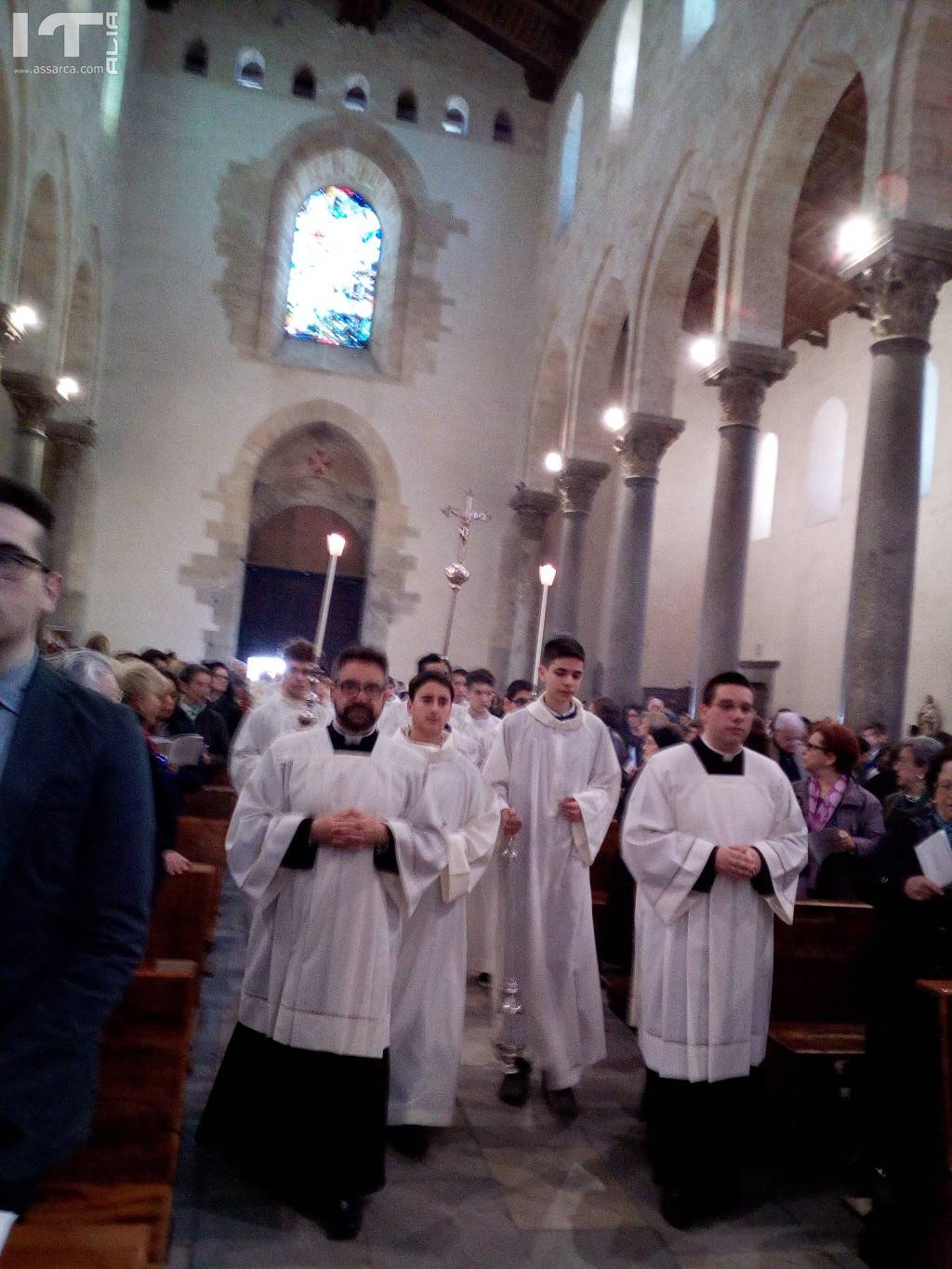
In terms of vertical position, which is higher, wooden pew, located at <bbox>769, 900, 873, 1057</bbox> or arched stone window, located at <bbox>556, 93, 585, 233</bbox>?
arched stone window, located at <bbox>556, 93, 585, 233</bbox>

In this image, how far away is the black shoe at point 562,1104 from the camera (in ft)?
14.0

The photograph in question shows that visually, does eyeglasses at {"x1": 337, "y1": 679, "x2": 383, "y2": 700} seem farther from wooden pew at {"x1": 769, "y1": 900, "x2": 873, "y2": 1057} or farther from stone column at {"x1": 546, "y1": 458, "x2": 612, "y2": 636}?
stone column at {"x1": 546, "y1": 458, "x2": 612, "y2": 636}

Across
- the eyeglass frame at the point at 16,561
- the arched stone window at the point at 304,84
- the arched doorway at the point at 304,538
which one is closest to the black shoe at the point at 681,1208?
the eyeglass frame at the point at 16,561

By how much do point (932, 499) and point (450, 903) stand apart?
1225cm

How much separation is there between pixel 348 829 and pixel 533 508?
1507 centimetres

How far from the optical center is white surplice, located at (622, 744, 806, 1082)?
12.2ft

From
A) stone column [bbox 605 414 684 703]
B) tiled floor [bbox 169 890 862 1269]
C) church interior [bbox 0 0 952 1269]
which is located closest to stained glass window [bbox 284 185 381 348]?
church interior [bbox 0 0 952 1269]

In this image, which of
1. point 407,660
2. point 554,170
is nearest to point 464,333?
point 554,170

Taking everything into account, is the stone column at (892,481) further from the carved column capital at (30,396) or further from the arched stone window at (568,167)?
the arched stone window at (568,167)

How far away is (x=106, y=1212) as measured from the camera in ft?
8.40

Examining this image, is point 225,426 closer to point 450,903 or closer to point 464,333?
point 464,333

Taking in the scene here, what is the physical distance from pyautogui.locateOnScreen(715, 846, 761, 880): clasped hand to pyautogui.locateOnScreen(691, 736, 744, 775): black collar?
349 millimetres

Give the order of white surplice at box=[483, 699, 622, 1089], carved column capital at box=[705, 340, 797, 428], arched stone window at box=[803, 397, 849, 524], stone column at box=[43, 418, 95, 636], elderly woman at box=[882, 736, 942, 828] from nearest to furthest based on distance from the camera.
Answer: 1. white surplice at box=[483, 699, 622, 1089]
2. elderly woman at box=[882, 736, 942, 828]
3. carved column capital at box=[705, 340, 797, 428]
4. stone column at box=[43, 418, 95, 636]
5. arched stone window at box=[803, 397, 849, 524]

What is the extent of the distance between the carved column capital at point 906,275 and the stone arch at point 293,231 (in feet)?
38.7
